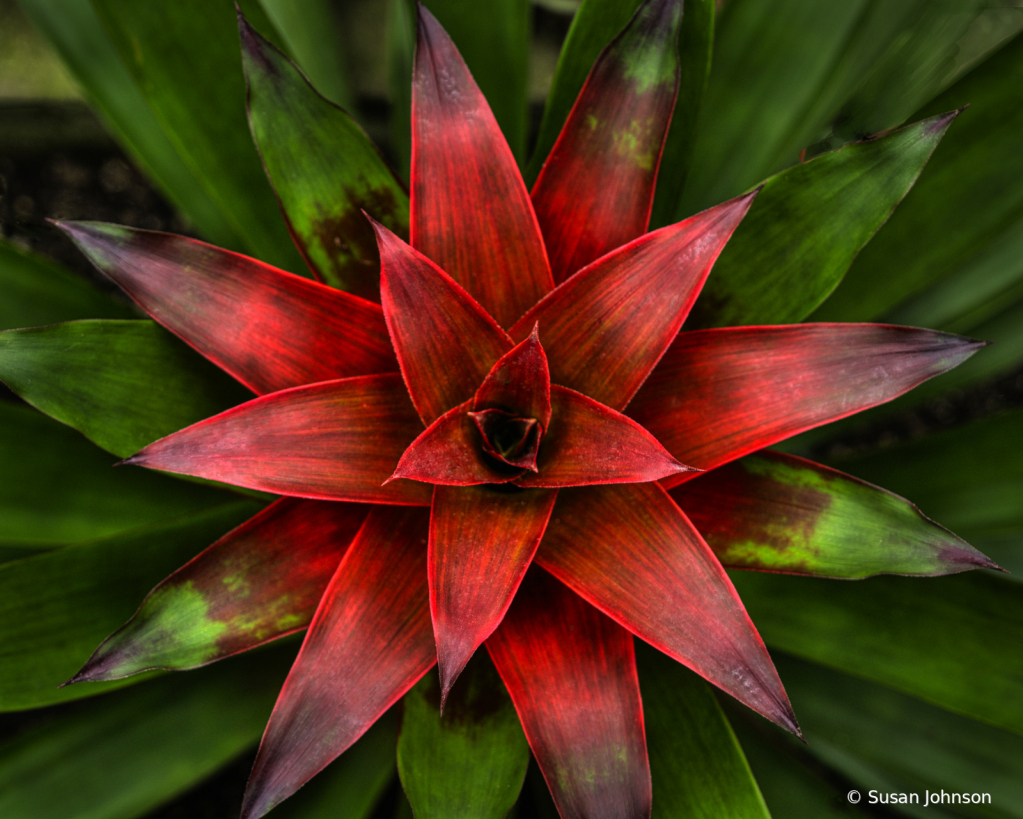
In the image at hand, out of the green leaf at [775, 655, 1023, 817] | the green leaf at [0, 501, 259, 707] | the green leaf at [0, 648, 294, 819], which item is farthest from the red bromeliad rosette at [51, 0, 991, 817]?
the green leaf at [775, 655, 1023, 817]

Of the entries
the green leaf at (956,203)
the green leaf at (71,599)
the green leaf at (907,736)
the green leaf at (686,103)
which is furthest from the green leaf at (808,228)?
the green leaf at (71,599)

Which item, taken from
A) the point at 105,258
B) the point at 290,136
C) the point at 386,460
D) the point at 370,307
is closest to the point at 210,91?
the point at 290,136

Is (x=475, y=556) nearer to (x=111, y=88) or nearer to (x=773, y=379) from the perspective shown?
(x=773, y=379)

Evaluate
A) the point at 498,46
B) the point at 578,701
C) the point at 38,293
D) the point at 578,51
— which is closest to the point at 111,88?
the point at 38,293

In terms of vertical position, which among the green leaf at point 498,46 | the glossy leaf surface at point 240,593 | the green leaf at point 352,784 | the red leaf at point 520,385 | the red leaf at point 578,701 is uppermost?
the green leaf at point 498,46

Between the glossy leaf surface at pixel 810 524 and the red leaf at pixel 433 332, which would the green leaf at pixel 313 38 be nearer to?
the red leaf at pixel 433 332

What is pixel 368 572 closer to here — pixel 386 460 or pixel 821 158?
pixel 386 460

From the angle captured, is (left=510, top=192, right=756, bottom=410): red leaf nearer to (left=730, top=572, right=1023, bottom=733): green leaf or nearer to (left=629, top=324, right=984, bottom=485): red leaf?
(left=629, top=324, right=984, bottom=485): red leaf
